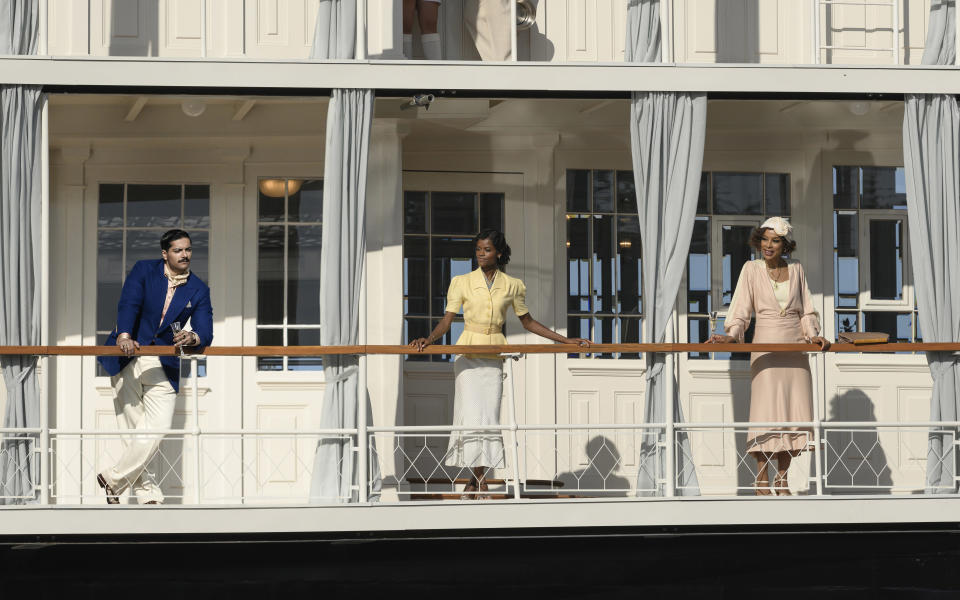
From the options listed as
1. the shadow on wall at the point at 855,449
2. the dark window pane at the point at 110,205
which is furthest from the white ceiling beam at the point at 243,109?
the shadow on wall at the point at 855,449

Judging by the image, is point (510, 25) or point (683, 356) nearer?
point (510, 25)

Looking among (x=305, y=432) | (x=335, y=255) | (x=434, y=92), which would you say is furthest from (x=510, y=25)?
(x=305, y=432)

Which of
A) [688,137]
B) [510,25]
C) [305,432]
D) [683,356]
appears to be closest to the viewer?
[305,432]

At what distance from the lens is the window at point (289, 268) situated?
11.3m

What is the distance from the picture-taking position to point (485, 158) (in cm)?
1167

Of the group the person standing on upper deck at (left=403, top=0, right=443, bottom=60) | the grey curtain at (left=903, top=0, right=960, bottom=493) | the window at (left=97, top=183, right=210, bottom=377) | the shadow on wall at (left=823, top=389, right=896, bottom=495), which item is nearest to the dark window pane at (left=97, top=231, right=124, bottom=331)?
the window at (left=97, top=183, right=210, bottom=377)

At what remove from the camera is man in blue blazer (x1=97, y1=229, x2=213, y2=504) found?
373 inches

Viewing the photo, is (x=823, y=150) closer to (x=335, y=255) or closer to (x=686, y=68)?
(x=686, y=68)

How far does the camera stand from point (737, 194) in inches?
469

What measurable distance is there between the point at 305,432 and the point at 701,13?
4.68 m

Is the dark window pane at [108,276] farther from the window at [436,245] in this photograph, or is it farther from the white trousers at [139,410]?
the window at [436,245]

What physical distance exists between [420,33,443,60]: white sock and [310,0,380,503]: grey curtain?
3.85 feet

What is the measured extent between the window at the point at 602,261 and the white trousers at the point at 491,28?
4.33 ft

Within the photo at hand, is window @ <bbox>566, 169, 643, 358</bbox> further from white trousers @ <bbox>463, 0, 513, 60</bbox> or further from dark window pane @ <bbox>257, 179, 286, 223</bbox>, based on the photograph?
dark window pane @ <bbox>257, 179, 286, 223</bbox>
